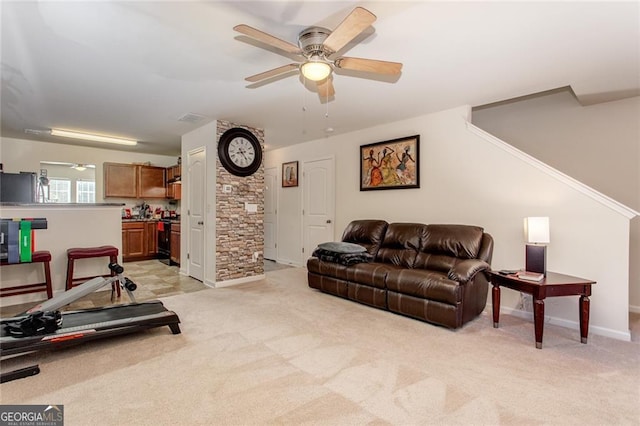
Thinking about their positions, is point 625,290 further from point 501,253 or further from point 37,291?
point 37,291

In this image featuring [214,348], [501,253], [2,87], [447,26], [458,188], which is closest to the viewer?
[447,26]

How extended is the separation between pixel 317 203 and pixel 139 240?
13.1ft

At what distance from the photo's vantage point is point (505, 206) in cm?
360

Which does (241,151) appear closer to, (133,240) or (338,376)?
(133,240)

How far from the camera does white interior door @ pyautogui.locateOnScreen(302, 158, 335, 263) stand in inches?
220

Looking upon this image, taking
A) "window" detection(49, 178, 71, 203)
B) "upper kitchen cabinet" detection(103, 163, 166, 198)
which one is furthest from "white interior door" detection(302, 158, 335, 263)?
"window" detection(49, 178, 71, 203)

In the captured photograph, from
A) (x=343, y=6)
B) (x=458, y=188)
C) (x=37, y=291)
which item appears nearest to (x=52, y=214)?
(x=37, y=291)

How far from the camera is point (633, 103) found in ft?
11.5

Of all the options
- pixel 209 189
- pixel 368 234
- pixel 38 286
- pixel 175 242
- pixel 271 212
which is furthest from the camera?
pixel 271 212

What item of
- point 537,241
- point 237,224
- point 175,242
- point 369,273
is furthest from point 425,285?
point 175,242

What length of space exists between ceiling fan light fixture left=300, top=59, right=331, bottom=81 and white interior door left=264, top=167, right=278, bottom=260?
4.60 metres

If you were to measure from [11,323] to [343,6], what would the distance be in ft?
10.9

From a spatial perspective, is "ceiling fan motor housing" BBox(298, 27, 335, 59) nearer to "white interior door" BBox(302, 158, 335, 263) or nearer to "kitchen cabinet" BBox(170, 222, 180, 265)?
"white interior door" BBox(302, 158, 335, 263)

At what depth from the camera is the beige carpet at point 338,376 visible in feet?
5.76
